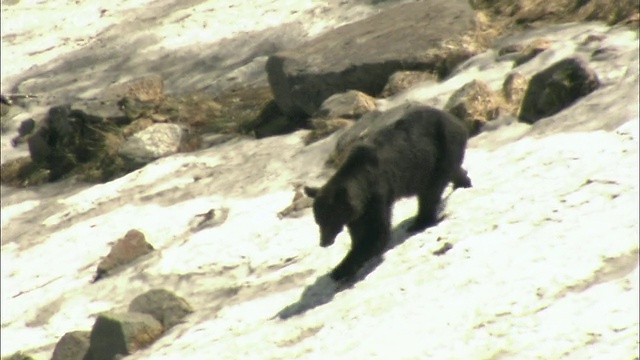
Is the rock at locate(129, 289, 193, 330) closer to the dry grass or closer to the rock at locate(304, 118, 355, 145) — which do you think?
the rock at locate(304, 118, 355, 145)

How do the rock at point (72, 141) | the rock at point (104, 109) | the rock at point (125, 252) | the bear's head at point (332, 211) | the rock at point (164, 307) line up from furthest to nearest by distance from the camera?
the rock at point (104, 109), the rock at point (72, 141), the rock at point (125, 252), the rock at point (164, 307), the bear's head at point (332, 211)

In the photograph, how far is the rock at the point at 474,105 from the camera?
37.9 feet

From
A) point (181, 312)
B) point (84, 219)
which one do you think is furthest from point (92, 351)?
point (84, 219)

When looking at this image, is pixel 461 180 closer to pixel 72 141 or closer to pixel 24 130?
pixel 72 141

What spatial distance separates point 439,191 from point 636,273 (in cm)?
246

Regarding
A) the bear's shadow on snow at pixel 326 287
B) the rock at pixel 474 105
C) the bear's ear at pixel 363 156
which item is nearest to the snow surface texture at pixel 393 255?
the bear's shadow on snow at pixel 326 287

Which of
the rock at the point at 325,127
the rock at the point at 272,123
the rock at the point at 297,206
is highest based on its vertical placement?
the rock at the point at 325,127

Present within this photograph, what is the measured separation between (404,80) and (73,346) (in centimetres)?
544

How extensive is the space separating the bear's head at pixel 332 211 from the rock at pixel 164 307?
1.86m

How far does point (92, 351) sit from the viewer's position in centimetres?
988

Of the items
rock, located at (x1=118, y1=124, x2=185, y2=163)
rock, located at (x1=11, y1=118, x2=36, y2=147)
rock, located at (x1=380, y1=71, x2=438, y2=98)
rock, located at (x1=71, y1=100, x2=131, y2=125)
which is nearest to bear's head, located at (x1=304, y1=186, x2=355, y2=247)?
rock, located at (x1=380, y1=71, x2=438, y2=98)

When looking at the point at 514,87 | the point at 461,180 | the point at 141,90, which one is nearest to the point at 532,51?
the point at 514,87

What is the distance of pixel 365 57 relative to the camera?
14.5 m

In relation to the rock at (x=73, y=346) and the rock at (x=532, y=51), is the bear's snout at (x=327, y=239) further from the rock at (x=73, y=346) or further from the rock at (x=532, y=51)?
the rock at (x=532, y=51)
